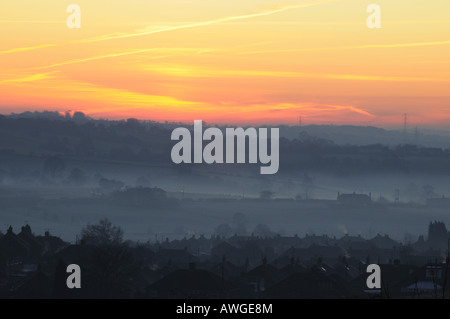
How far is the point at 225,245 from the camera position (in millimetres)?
174500

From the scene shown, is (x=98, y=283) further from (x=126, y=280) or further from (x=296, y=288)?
(x=296, y=288)

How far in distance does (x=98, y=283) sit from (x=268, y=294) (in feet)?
48.7

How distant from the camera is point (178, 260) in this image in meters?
145

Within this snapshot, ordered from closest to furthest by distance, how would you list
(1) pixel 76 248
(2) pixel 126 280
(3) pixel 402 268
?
(2) pixel 126 280 → (3) pixel 402 268 → (1) pixel 76 248

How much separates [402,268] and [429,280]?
12131mm

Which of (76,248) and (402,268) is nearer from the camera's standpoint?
(402,268)

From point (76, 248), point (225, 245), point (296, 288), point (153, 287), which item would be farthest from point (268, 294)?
point (225, 245)

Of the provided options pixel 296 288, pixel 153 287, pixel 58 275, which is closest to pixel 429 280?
pixel 296 288
